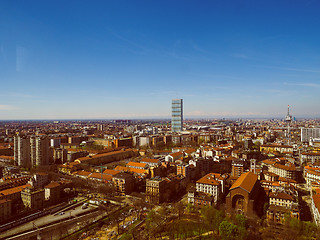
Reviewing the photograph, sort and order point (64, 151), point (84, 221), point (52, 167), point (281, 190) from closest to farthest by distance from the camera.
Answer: point (84, 221) → point (281, 190) → point (52, 167) → point (64, 151)

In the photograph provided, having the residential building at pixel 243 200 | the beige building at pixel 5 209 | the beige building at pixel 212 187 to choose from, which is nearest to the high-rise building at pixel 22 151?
the beige building at pixel 5 209

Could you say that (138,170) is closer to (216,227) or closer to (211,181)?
(211,181)

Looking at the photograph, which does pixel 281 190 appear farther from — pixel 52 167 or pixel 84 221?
pixel 52 167

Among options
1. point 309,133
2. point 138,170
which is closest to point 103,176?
point 138,170

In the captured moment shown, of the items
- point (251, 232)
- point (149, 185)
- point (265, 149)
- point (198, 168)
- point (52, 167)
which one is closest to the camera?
point (251, 232)

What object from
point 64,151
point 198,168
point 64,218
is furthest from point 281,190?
→ point 64,151

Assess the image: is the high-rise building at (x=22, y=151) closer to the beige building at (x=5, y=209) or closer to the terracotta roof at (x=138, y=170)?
the terracotta roof at (x=138, y=170)
